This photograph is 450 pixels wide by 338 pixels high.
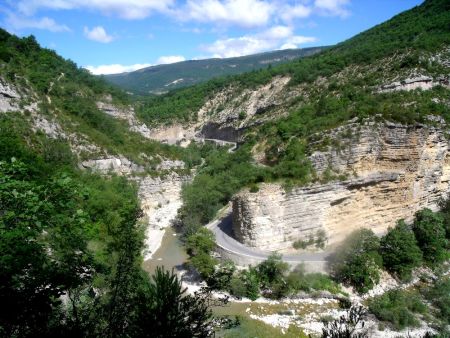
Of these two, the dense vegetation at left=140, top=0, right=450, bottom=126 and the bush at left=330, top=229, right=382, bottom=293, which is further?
the dense vegetation at left=140, top=0, right=450, bottom=126

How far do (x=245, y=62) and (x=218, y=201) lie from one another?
550 ft

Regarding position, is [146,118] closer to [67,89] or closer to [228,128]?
[228,128]

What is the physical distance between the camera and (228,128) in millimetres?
62031

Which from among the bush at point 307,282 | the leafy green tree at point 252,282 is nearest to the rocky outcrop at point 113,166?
the leafy green tree at point 252,282

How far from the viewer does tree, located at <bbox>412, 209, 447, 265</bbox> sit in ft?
72.7

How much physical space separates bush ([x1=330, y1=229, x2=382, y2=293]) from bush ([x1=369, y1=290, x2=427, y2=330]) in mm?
1043

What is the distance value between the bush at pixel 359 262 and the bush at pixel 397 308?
3.42 ft

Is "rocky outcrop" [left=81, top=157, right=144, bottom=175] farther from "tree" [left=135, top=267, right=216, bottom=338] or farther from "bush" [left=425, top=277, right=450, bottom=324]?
"tree" [left=135, top=267, right=216, bottom=338]

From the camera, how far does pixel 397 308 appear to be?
Answer: 1758 cm

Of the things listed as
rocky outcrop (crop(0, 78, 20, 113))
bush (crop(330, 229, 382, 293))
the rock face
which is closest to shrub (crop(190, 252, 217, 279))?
the rock face

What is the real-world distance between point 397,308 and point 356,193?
7.49 metres

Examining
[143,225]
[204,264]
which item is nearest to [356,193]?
[204,264]

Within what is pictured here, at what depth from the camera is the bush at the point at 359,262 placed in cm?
1958

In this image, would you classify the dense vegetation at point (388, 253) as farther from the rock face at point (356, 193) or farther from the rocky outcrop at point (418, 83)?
the rocky outcrop at point (418, 83)
